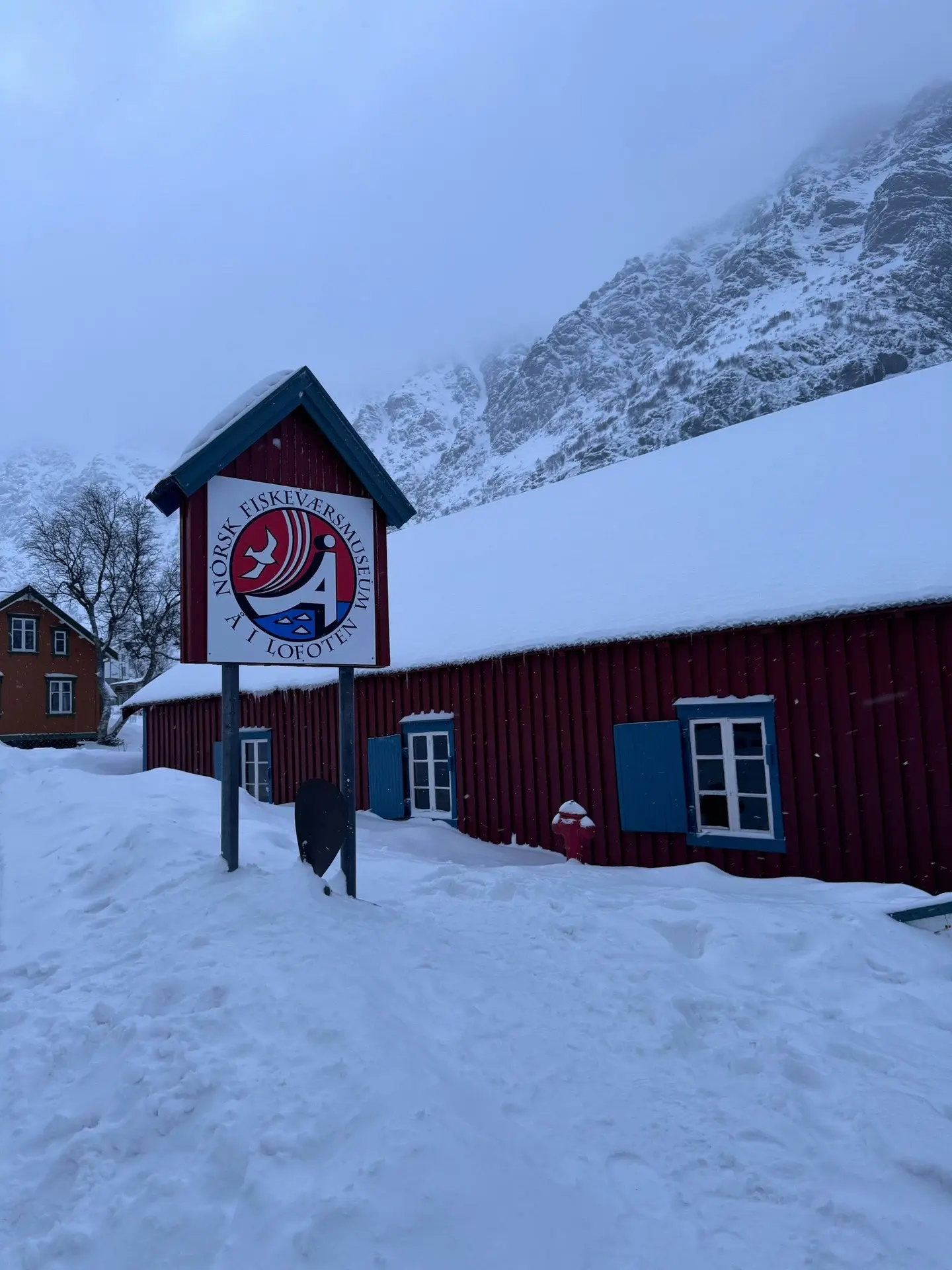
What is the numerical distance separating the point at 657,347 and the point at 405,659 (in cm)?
19293

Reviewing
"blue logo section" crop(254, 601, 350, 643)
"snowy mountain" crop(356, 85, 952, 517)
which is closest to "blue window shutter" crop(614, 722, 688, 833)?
"blue logo section" crop(254, 601, 350, 643)

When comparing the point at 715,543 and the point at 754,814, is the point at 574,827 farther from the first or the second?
the point at 715,543

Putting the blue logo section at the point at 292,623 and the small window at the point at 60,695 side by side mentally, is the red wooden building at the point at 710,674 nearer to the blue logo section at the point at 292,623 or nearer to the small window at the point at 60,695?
the blue logo section at the point at 292,623

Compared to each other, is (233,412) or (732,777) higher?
(233,412)

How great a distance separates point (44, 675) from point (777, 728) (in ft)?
111

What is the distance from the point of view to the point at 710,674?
8.49 meters

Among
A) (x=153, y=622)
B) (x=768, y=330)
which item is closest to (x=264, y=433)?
(x=153, y=622)

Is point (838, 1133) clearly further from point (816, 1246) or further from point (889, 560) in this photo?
point (889, 560)

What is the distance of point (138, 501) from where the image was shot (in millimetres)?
38719

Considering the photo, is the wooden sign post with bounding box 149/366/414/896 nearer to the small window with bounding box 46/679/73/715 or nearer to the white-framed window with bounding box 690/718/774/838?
the white-framed window with bounding box 690/718/774/838

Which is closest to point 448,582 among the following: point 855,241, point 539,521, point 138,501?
point 539,521

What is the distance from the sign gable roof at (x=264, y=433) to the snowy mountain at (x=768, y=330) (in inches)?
4399

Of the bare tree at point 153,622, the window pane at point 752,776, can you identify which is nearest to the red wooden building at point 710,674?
the window pane at point 752,776

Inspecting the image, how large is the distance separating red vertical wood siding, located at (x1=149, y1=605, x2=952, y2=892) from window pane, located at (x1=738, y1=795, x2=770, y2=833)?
249mm
